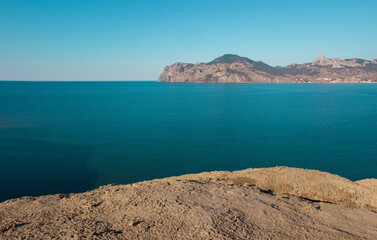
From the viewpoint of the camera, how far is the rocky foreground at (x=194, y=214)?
962 cm

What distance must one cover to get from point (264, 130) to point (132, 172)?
26530 mm

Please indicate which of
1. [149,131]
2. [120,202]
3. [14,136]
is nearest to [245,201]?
[120,202]

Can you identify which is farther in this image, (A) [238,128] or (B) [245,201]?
(A) [238,128]

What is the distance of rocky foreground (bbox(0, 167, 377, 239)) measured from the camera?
962 cm

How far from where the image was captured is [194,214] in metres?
10.9

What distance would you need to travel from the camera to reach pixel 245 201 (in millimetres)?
12695

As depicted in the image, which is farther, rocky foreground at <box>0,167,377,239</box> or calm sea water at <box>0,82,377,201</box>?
calm sea water at <box>0,82,377,201</box>

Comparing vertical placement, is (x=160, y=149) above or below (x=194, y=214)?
below

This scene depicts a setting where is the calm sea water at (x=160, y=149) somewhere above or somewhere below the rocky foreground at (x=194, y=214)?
below

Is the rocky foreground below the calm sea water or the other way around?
the other way around

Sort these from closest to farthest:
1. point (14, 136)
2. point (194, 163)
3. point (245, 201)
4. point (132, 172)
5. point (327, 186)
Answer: point (245, 201) < point (327, 186) < point (132, 172) < point (194, 163) < point (14, 136)

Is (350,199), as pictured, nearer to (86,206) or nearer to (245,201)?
(245,201)

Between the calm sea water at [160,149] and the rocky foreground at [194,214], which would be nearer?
the rocky foreground at [194,214]

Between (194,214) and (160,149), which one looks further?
(160,149)
